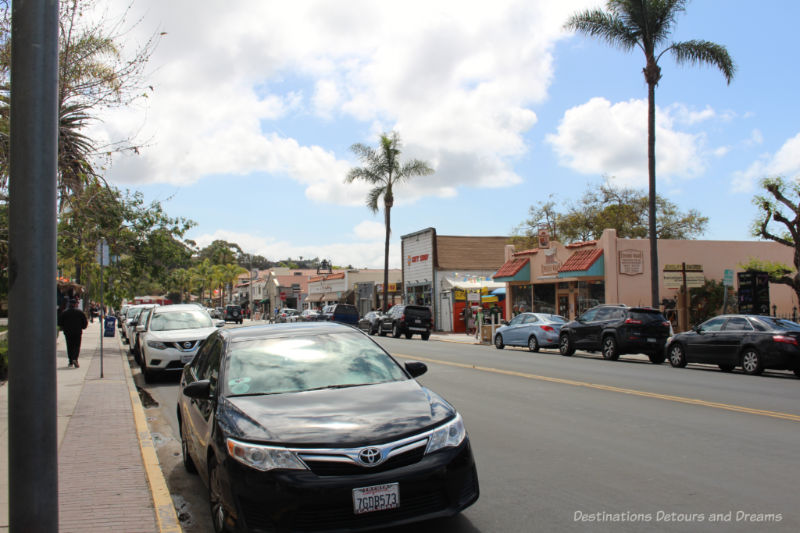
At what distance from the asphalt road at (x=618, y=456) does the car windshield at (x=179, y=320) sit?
8.98 ft

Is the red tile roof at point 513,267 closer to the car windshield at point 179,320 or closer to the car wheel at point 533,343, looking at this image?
the car wheel at point 533,343

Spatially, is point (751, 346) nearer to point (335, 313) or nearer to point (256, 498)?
point (256, 498)

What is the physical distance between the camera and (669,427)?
28.8ft

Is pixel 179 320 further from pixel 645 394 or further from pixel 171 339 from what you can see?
pixel 645 394

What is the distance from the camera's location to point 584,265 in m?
30.8

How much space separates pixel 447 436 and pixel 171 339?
1145 centimetres

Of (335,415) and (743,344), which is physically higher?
(335,415)

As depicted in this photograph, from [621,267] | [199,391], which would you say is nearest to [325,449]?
[199,391]

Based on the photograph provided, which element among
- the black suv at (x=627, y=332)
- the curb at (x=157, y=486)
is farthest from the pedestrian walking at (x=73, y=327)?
the black suv at (x=627, y=332)

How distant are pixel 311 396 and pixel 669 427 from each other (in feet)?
18.4

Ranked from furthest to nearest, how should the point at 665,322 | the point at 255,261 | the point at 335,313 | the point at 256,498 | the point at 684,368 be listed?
1. the point at 255,261
2. the point at 335,313
3. the point at 665,322
4. the point at 684,368
5. the point at 256,498

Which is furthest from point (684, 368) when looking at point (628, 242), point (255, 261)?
point (255, 261)

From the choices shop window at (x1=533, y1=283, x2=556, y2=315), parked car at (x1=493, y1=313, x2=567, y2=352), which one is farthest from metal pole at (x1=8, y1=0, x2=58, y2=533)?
shop window at (x1=533, y1=283, x2=556, y2=315)

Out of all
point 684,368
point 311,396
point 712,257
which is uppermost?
point 712,257
